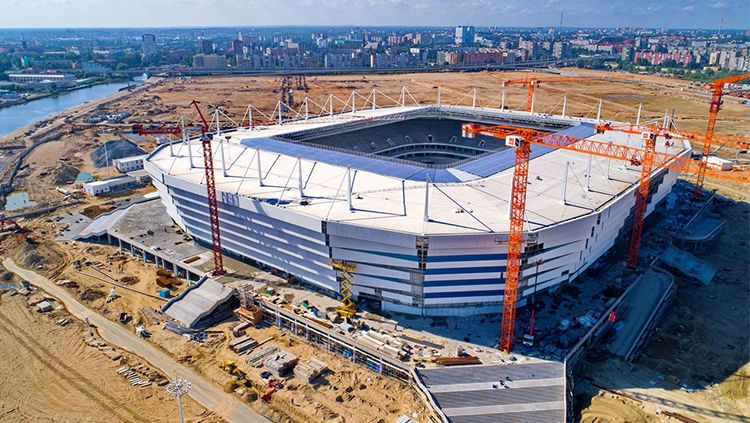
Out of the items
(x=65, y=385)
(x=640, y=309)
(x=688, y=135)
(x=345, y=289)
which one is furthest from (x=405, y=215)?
(x=688, y=135)

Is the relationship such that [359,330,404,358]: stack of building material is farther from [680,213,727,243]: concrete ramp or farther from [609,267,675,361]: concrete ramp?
[680,213,727,243]: concrete ramp

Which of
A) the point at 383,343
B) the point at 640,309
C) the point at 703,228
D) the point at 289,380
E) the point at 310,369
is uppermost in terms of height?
the point at 703,228

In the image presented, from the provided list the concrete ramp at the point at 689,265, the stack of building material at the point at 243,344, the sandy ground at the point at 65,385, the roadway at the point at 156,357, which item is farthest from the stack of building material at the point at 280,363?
the concrete ramp at the point at 689,265

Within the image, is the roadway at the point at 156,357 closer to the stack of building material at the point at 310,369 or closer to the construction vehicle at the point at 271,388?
the construction vehicle at the point at 271,388

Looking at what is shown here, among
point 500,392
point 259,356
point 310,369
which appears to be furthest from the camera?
point 259,356

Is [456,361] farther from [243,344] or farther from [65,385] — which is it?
[65,385]

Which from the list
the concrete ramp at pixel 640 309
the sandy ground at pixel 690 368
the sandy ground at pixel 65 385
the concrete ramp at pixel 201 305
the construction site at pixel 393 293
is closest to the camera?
the sandy ground at pixel 690 368

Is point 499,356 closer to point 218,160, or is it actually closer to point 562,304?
point 562,304
